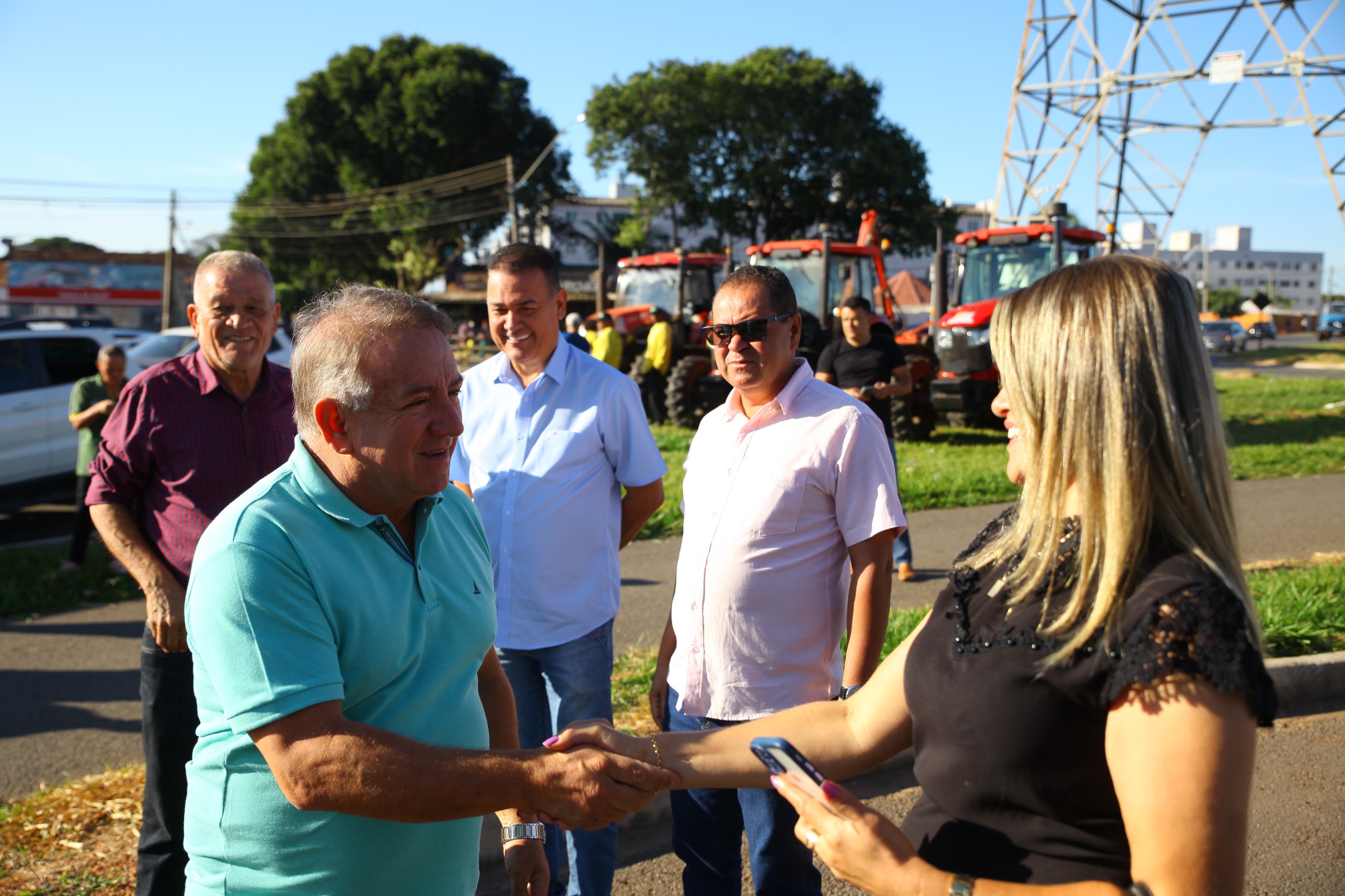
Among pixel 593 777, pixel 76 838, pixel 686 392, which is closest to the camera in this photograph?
pixel 593 777

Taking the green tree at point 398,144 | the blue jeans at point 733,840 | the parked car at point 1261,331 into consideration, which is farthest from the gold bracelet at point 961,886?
the parked car at point 1261,331

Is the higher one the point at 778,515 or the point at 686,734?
the point at 778,515

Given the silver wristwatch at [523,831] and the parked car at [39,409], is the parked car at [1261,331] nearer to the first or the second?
the parked car at [39,409]

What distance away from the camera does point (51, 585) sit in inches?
294

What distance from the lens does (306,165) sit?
44.7 m

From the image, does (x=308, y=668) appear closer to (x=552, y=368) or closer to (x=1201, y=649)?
(x=1201, y=649)

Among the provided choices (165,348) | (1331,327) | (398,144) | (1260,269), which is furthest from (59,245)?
(1260,269)

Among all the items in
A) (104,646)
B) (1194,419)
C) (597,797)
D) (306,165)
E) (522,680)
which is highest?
(306,165)

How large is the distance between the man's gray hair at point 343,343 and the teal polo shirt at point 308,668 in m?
0.11

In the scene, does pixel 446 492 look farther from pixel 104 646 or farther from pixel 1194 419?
pixel 104 646

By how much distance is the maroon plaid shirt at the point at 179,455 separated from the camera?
3.33 m

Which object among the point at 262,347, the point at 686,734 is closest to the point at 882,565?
the point at 686,734

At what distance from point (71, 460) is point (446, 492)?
9.50m

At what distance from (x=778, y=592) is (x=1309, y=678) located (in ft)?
12.8
